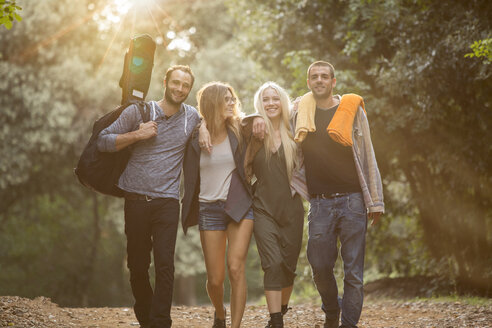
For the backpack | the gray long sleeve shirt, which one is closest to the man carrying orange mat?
the gray long sleeve shirt

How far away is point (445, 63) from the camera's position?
1023cm

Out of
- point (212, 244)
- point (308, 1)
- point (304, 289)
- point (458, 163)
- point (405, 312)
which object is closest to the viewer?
point (212, 244)

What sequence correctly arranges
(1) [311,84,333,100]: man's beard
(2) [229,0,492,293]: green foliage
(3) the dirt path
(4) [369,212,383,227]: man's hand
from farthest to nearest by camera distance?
(2) [229,0,492,293]: green foliage < (3) the dirt path < (1) [311,84,333,100]: man's beard < (4) [369,212,383,227]: man's hand

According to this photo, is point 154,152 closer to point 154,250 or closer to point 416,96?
point 154,250

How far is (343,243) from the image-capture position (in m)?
5.86

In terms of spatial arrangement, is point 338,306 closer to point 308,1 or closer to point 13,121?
point 308,1

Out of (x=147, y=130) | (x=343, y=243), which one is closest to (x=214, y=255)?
(x=343, y=243)

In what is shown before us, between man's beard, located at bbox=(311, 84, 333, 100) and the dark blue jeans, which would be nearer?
the dark blue jeans

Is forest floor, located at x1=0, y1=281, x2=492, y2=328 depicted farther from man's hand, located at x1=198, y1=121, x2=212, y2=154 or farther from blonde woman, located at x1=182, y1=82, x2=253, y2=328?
man's hand, located at x1=198, y1=121, x2=212, y2=154

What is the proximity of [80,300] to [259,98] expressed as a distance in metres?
23.5

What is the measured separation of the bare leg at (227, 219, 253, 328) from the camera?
5.78 meters

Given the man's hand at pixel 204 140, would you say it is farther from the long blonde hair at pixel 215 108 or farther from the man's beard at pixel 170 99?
the man's beard at pixel 170 99

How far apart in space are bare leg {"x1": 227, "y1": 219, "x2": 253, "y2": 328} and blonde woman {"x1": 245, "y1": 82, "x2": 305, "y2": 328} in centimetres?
12

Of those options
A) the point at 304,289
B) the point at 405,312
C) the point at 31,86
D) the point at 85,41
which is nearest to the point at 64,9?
the point at 85,41
